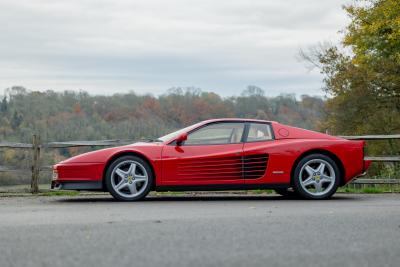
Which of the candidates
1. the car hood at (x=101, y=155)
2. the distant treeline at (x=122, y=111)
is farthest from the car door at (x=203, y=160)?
the distant treeline at (x=122, y=111)

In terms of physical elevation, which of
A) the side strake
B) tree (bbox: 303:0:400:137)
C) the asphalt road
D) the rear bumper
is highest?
tree (bbox: 303:0:400:137)

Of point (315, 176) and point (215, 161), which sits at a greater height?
point (215, 161)

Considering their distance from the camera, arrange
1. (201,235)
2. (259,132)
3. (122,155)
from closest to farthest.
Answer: (201,235), (122,155), (259,132)

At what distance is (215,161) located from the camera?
990cm

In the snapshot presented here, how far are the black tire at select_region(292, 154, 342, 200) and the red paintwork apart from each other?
0.10 metres

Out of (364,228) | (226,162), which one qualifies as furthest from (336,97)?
(364,228)

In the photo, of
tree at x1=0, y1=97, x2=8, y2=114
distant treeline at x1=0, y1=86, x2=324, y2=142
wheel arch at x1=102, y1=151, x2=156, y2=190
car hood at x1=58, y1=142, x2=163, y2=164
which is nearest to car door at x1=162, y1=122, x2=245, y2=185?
wheel arch at x1=102, y1=151, x2=156, y2=190

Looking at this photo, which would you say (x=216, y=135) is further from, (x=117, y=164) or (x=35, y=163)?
(x=35, y=163)

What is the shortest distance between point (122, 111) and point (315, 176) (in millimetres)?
86771

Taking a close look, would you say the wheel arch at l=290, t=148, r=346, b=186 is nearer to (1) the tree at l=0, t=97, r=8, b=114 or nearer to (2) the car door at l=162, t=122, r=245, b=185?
(2) the car door at l=162, t=122, r=245, b=185

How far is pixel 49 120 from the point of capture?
314 ft

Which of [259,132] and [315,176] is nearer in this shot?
[315,176]

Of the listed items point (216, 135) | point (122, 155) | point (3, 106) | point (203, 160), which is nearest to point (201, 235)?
point (203, 160)

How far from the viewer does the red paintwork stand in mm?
9750
